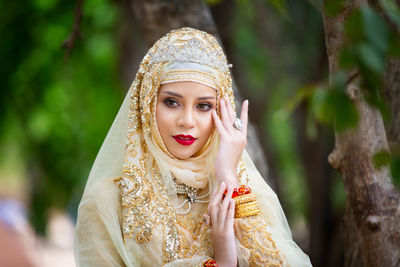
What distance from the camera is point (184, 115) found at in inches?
107

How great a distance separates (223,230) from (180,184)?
38 centimetres

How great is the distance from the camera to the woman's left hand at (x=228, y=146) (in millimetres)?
2738

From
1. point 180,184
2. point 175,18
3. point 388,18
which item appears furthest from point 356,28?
point 175,18

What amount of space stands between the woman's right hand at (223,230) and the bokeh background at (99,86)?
2.30 meters

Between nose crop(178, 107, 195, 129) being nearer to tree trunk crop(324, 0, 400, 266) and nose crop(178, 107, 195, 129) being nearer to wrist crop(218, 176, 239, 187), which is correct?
wrist crop(218, 176, 239, 187)

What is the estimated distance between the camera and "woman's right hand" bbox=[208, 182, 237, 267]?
102 inches

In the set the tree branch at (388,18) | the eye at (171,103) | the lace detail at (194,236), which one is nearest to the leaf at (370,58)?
the tree branch at (388,18)

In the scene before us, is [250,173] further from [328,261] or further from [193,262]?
[328,261]

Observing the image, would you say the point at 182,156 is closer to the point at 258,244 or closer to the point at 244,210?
the point at 244,210

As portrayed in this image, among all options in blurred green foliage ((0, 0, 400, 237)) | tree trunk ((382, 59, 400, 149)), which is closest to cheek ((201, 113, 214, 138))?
tree trunk ((382, 59, 400, 149))

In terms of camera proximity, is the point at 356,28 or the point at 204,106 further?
the point at 204,106

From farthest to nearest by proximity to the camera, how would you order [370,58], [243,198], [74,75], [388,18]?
1. [74,75]
2. [243,198]
3. [388,18]
4. [370,58]

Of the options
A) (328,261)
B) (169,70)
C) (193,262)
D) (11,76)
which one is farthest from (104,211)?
(11,76)

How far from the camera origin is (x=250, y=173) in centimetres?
299
